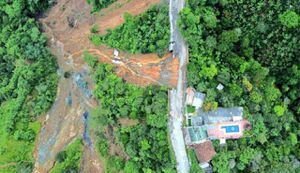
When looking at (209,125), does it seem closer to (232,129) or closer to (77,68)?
(232,129)

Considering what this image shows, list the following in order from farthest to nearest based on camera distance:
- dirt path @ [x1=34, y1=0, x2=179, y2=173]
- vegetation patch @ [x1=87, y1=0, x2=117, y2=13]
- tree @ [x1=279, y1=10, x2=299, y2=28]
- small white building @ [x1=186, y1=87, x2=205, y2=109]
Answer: vegetation patch @ [x1=87, y1=0, x2=117, y2=13] → dirt path @ [x1=34, y1=0, x2=179, y2=173] → tree @ [x1=279, y1=10, x2=299, y2=28] → small white building @ [x1=186, y1=87, x2=205, y2=109]

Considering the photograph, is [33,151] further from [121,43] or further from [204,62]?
[204,62]

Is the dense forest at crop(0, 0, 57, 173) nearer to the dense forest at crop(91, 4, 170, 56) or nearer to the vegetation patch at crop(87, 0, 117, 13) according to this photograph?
the vegetation patch at crop(87, 0, 117, 13)

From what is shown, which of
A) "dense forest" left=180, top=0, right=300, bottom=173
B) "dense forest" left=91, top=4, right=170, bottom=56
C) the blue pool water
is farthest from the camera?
"dense forest" left=91, top=4, right=170, bottom=56

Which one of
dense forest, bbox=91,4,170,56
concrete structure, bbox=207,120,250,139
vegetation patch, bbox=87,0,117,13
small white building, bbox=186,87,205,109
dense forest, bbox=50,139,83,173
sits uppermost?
vegetation patch, bbox=87,0,117,13

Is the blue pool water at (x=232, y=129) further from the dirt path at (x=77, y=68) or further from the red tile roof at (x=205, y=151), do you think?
the dirt path at (x=77, y=68)

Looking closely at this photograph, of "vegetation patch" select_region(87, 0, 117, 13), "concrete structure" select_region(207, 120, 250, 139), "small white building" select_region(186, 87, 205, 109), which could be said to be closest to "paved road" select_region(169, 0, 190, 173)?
"small white building" select_region(186, 87, 205, 109)

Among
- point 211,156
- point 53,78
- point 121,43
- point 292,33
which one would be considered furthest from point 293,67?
point 53,78

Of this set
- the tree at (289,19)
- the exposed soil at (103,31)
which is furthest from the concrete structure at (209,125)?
the tree at (289,19)
